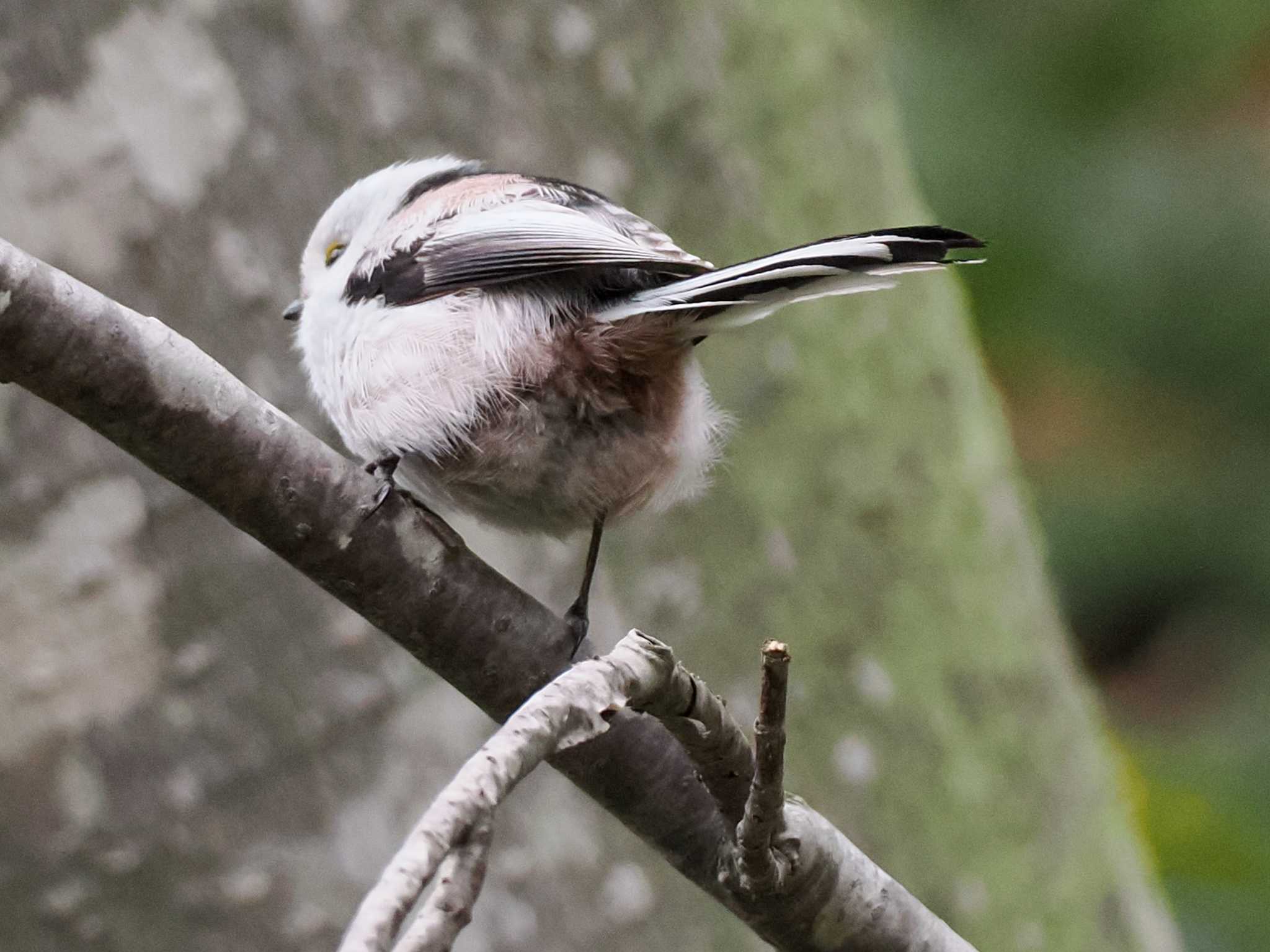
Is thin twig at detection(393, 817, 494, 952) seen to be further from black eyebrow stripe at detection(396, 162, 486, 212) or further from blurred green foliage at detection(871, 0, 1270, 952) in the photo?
blurred green foliage at detection(871, 0, 1270, 952)

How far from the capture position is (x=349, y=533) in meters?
1.56

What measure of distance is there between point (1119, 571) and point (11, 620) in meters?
3.42

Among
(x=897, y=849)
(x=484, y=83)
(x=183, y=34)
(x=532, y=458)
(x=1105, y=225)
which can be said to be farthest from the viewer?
(x=1105, y=225)

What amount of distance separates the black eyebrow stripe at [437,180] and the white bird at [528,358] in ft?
0.35

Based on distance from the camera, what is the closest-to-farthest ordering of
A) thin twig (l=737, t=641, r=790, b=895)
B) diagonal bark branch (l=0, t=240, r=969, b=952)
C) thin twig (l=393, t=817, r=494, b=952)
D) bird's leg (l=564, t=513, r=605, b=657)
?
thin twig (l=393, t=817, r=494, b=952), thin twig (l=737, t=641, r=790, b=895), diagonal bark branch (l=0, t=240, r=969, b=952), bird's leg (l=564, t=513, r=605, b=657)

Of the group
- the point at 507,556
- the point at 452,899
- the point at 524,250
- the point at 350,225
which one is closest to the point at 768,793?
the point at 452,899

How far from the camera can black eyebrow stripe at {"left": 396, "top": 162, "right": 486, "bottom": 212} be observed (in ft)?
7.41

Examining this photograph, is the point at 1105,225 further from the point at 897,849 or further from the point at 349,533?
the point at 349,533

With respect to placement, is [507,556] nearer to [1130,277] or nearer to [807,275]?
[807,275]

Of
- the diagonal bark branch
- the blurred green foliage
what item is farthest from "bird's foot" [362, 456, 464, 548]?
the blurred green foliage

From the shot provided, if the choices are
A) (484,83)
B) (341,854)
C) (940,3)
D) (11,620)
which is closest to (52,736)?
(11,620)

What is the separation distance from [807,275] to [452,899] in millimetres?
825

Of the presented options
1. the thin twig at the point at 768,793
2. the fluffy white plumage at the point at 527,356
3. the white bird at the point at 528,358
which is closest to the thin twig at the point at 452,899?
the thin twig at the point at 768,793

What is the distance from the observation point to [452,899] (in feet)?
3.35
